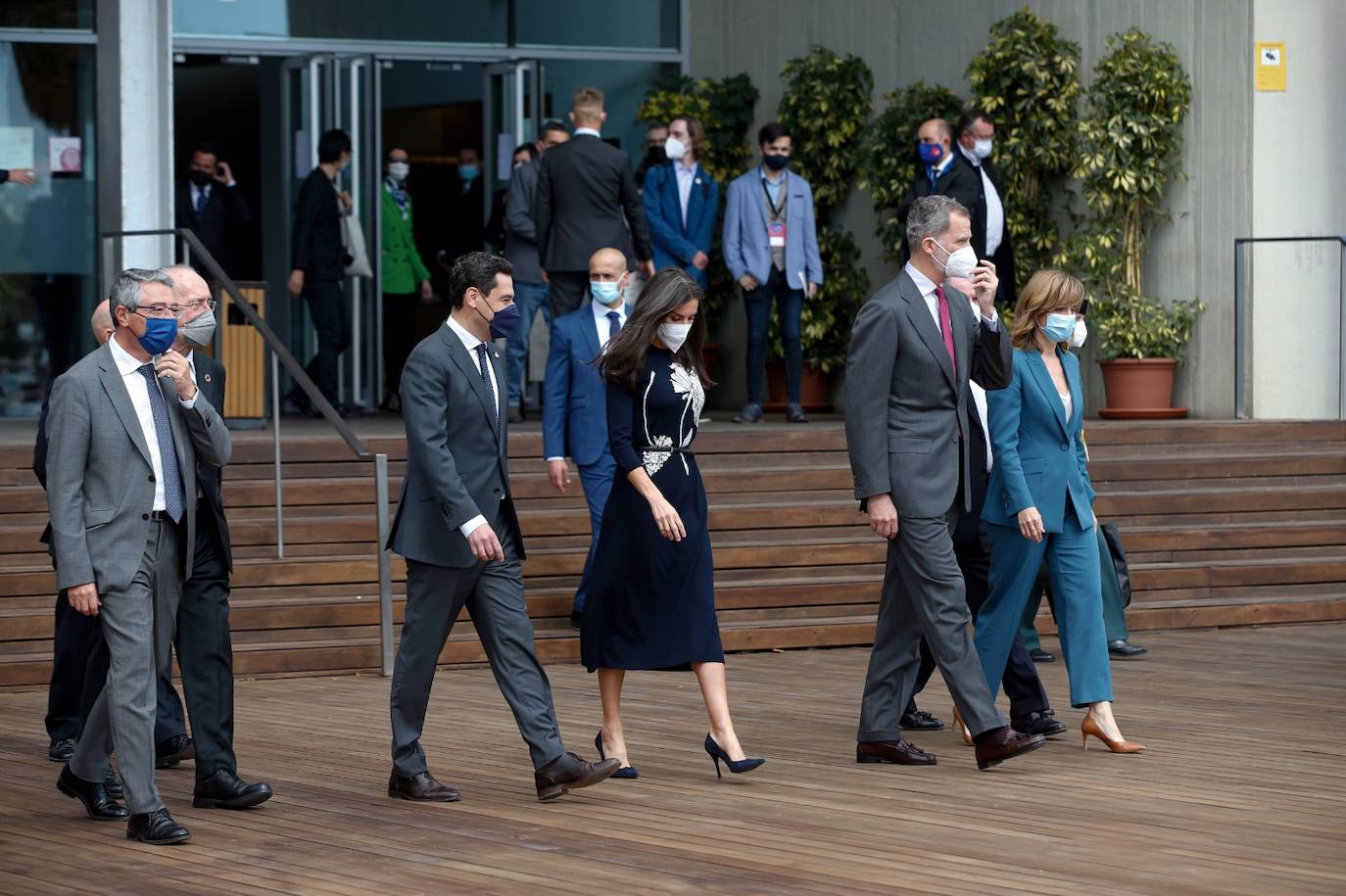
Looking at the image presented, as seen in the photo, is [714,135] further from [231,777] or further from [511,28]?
[231,777]

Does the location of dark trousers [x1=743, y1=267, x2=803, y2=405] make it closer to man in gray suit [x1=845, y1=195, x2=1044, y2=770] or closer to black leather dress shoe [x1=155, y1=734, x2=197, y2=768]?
man in gray suit [x1=845, y1=195, x2=1044, y2=770]

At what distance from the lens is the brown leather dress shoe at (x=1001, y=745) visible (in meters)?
6.48

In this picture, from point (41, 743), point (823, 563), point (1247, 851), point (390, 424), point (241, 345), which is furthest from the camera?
point (390, 424)

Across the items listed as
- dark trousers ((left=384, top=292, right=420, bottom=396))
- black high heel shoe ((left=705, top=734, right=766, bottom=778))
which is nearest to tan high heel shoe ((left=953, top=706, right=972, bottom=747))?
black high heel shoe ((left=705, top=734, right=766, bottom=778))

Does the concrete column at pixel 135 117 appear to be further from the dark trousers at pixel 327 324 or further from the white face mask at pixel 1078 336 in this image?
the white face mask at pixel 1078 336

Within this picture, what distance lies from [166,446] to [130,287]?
0.46 metres

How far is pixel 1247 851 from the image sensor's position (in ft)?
17.6

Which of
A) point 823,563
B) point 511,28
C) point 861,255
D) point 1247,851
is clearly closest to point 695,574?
point 1247,851

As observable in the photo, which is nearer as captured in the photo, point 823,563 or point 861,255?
point 823,563

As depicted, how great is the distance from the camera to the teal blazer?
275 inches

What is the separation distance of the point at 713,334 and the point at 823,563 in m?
6.27

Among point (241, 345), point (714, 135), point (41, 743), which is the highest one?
point (714, 135)

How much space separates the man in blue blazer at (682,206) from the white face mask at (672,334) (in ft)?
20.7

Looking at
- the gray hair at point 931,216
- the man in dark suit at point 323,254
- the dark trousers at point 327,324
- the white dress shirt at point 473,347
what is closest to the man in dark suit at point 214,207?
the man in dark suit at point 323,254
